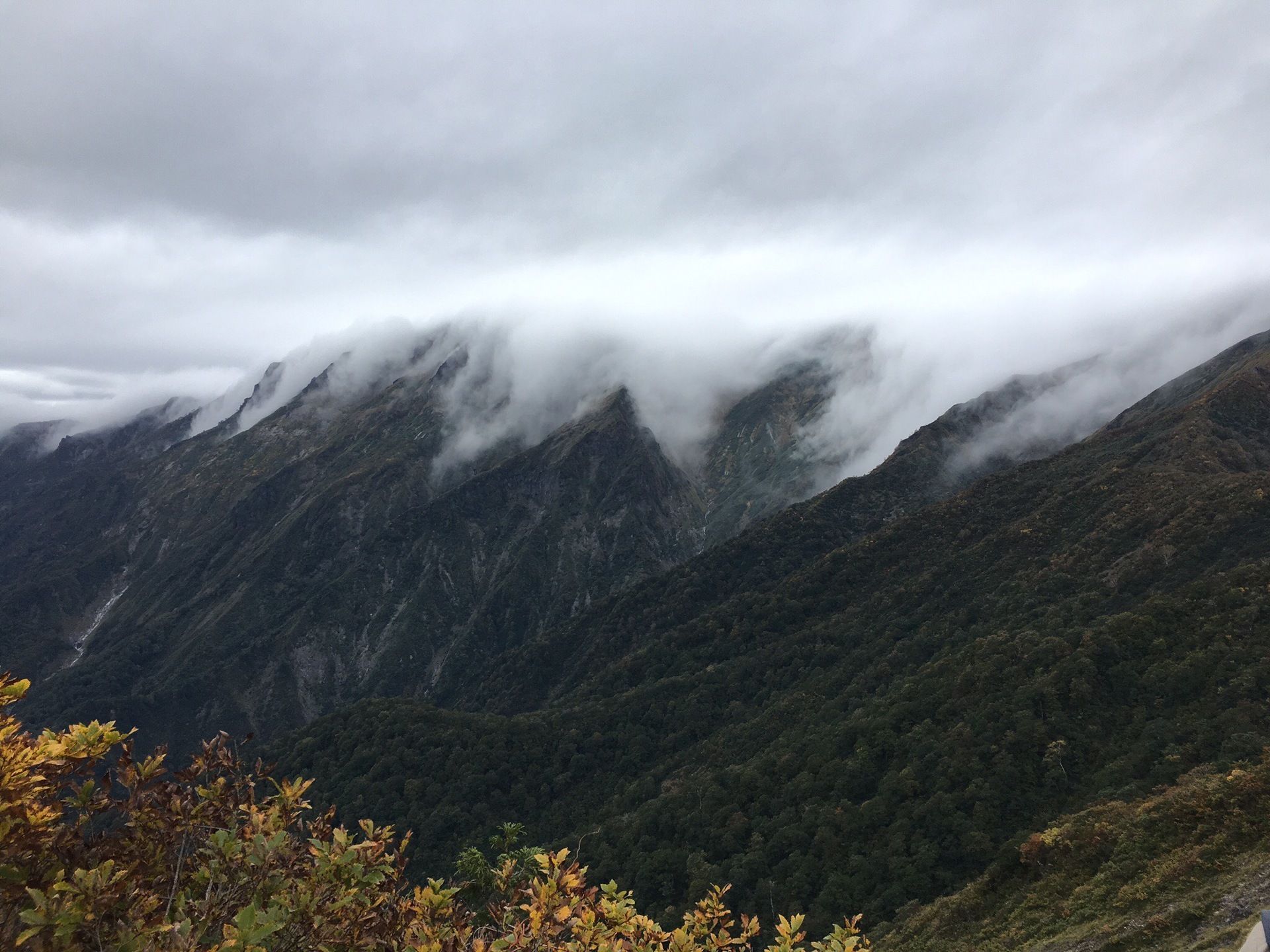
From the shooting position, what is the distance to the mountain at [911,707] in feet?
235

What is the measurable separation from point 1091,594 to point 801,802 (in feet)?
183

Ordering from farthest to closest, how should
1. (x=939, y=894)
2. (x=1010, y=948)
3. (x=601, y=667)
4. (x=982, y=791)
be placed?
(x=601, y=667) < (x=982, y=791) < (x=939, y=894) < (x=1010, y=948)

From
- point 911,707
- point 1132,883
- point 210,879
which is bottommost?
point 911,707

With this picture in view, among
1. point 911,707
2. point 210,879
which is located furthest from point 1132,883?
point 210,879

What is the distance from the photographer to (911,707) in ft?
309

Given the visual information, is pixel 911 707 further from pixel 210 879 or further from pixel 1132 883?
pixel 210 879

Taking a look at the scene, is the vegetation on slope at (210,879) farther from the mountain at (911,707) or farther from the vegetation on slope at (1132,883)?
the mountain at (911,707)

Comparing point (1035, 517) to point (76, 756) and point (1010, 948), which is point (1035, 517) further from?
point (76, 756)

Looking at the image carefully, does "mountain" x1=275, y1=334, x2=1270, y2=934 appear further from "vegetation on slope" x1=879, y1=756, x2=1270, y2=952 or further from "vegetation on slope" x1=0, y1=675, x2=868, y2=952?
"vegetation on slope" x1=0, y1=675, x2=868, y2=952

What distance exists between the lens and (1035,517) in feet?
463

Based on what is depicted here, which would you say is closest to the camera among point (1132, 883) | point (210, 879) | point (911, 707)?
point (210, 879)

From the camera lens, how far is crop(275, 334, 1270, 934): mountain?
71.8 metres

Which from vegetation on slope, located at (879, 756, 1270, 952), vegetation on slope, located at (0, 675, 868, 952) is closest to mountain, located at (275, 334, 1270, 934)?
vegetation on slope, located at (879, 756, 1270, 952)

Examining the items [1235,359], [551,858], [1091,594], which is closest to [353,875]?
[551,858]
